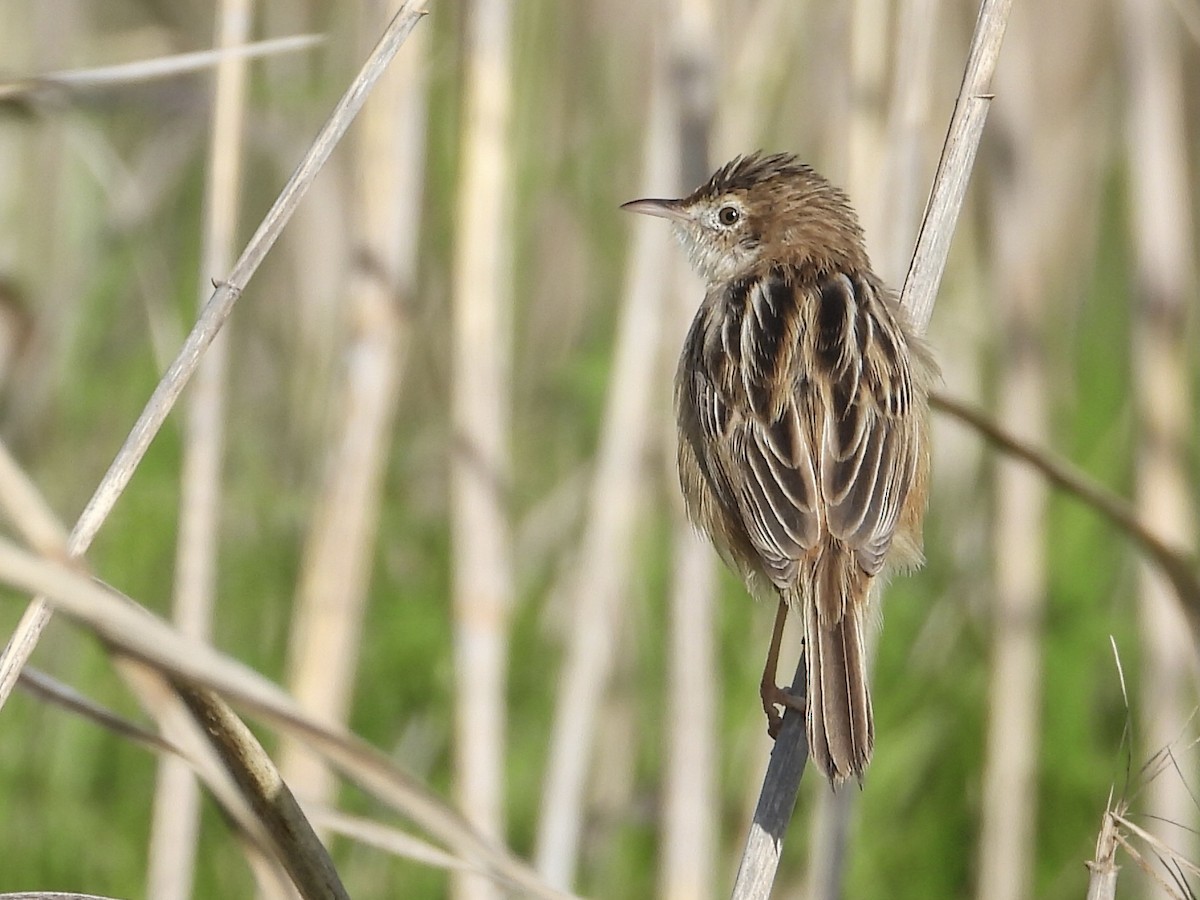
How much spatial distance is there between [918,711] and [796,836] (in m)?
0.54

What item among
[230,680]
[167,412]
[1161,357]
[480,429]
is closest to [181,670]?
[230,680]

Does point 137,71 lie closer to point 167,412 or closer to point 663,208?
point 167,412

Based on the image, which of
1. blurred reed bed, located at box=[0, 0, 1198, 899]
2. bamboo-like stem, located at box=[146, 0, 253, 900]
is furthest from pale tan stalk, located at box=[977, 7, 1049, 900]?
bamboo-like stem, located at box=[146, 0, 253, 900]

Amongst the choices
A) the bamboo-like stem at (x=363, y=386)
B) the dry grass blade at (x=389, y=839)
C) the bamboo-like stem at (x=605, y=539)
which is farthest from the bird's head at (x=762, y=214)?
the dry grass blade at (x=389, y=839)

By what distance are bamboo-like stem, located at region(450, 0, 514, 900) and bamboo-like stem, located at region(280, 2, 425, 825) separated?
14 centimetres

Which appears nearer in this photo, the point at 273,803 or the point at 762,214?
the point at 273,803

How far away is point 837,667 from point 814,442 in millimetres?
572

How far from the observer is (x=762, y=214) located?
364 cm

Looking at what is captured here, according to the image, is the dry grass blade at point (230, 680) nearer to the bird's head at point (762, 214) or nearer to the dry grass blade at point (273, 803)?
the dry grass blade at point (273, 803)

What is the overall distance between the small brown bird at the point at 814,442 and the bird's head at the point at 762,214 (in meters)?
0.01

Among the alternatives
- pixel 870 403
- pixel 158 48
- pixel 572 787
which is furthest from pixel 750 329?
pixel 158 48

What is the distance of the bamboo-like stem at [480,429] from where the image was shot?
3.58 meters

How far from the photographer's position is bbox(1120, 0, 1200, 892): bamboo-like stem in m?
4.04

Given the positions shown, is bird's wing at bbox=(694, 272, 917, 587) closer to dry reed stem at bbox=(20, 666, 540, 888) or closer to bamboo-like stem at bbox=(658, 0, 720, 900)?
bamboo-like stem at bbox=(658, 0, 720, 900)
